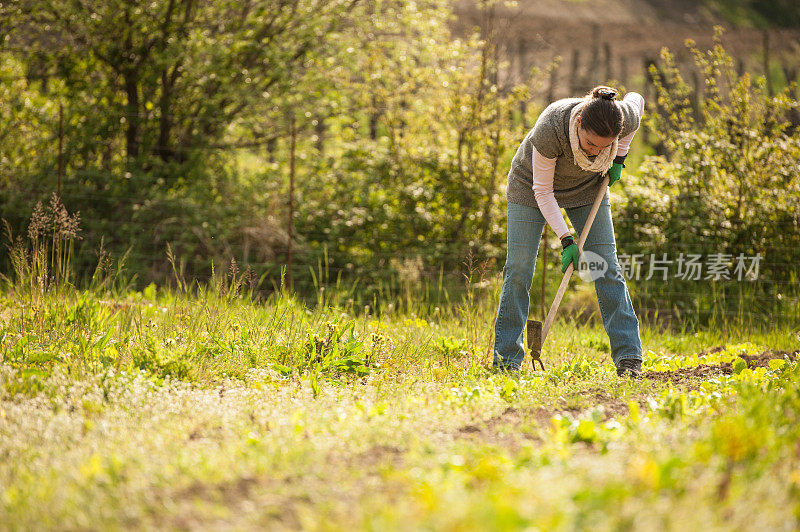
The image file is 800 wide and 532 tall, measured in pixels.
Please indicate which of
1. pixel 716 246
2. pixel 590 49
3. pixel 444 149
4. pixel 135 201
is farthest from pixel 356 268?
pixel 590 49

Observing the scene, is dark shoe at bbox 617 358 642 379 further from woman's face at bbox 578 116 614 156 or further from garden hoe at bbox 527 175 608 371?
woman's face at bbox 578 116 614 156

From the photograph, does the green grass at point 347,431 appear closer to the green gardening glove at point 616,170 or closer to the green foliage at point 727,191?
the green gardening glove at point 616,170

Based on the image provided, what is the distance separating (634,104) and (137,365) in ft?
9.36

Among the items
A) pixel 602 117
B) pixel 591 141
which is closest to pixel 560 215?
pixel 591 141

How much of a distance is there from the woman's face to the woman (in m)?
0.02

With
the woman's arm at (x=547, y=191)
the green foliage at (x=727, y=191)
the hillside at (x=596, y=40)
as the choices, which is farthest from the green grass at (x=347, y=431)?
the hillside at (x=596, y=40)

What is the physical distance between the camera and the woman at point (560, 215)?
139 inches

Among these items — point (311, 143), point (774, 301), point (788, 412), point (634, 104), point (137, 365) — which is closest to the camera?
point (788, 412)

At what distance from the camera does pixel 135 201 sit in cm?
700

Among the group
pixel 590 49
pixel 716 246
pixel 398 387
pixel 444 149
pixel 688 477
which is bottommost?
pixel 398 387

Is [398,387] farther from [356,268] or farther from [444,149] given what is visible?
[444,149]

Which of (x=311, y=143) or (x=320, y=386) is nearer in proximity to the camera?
(x=320, y=386)

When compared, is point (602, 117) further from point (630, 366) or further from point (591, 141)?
point (630, 366)

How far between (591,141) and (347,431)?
71.9 inches
